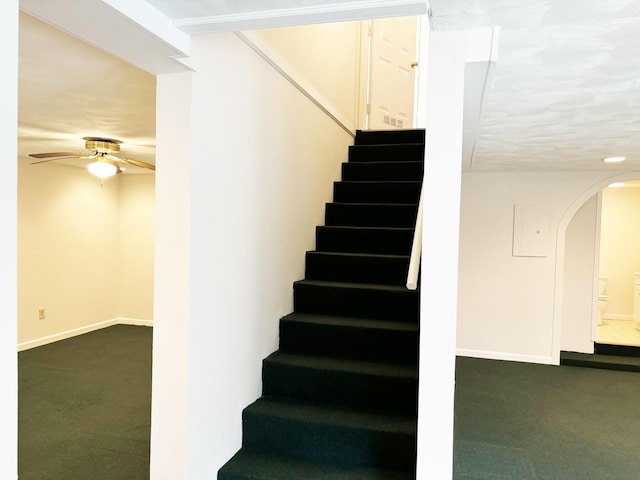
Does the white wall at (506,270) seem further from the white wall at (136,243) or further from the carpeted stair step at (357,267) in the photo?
the white wall at (136,243)

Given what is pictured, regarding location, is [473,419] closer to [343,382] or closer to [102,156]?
[343,382]

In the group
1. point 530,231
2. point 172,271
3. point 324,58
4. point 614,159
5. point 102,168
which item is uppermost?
point 324,58

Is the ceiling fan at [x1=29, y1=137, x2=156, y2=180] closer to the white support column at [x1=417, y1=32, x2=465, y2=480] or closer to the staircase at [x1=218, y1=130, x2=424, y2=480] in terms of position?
the staircase at [x1=218, y1=130, x2=424, y2=480]

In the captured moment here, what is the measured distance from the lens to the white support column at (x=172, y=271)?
1.91 meters

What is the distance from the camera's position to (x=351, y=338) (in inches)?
109

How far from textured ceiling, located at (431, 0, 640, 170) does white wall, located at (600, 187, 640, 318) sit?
399 cm

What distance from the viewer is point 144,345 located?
17.1 feet

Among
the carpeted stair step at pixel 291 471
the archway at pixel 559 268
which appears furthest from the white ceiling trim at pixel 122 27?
the archway at pixel 559 268

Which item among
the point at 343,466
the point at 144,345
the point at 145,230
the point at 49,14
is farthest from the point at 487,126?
the point at 145,230

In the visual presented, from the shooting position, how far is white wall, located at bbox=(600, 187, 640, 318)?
688 cm

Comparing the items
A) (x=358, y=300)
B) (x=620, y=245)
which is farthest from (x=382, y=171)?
(x=620, y=245)

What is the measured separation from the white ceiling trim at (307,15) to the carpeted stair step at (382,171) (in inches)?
103

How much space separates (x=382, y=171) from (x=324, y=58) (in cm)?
116
